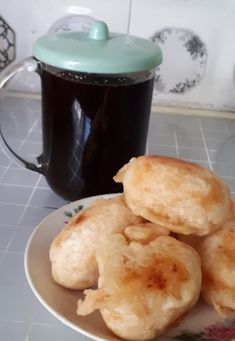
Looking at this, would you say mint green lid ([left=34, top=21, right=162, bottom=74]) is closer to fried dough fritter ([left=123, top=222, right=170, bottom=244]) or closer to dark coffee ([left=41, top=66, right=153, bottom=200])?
dark coffee ([left=41, top=66, right=153, bottom=200])

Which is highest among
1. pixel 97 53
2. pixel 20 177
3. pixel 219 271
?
pixel 97 53

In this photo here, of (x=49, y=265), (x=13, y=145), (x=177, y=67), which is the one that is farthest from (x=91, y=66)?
(x=177, y=67)

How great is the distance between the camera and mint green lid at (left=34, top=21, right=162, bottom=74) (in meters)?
0.51

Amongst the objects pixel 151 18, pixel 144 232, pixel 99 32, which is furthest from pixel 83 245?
pixel 151 18

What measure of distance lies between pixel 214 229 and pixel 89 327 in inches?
6.0

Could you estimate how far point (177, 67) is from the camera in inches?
39.4

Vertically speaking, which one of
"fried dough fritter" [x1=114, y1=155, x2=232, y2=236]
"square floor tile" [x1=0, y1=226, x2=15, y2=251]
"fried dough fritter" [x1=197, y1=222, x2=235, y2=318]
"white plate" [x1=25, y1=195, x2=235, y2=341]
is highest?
"fried dough fritter" [x1=114, y1=155, x2=232, y2=236]

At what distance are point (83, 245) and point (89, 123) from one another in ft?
0.65

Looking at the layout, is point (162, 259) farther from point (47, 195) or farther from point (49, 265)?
point (47, 195)

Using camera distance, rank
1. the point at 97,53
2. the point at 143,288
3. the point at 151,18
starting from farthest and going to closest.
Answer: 1. the point at 151,18
2. the point at 97,53
3. the point at 143,288

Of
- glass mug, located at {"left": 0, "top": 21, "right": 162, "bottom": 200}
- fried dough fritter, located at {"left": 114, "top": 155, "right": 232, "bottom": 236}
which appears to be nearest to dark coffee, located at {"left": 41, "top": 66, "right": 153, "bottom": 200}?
glass mug, located at {"left": 0, "top": 21, "right": 162, "bottom": 200}

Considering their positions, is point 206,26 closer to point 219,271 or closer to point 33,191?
point 33,191

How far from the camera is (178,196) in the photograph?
1.36ft

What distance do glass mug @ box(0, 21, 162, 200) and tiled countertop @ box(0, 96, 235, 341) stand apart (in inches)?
2.5
